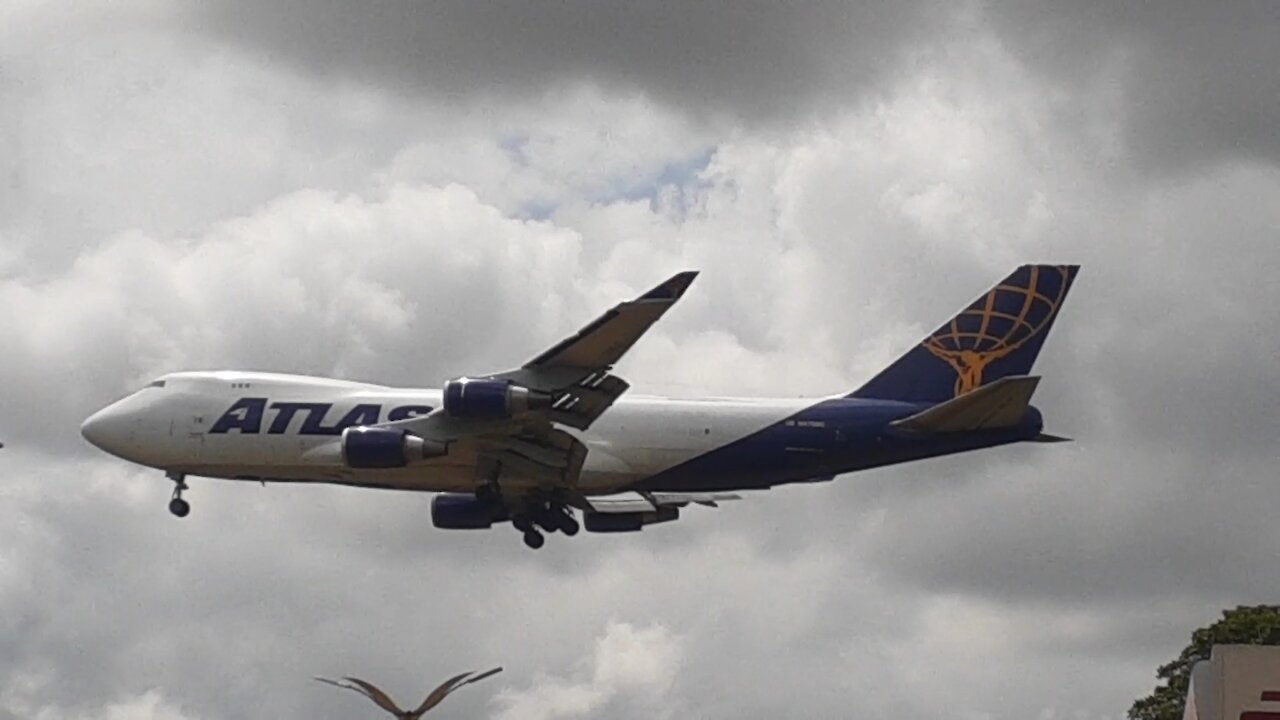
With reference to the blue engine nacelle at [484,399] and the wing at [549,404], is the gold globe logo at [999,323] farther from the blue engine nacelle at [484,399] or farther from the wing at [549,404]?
the blue engine nacelle at [484,399]

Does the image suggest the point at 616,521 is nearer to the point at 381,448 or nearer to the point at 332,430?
the point at 332,430

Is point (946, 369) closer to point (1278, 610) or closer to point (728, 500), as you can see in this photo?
point (728, 500)

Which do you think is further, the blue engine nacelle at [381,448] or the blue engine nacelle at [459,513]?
the blue engine nacelle at [459,513]

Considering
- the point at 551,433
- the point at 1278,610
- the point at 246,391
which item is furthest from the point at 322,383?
the point at 1278,610

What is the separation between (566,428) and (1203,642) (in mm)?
26078

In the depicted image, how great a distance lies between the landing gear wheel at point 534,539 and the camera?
77312 millimetres

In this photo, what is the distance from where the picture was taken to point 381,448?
71688 millimetres

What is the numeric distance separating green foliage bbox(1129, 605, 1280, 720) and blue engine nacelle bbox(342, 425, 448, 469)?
94.9 ft

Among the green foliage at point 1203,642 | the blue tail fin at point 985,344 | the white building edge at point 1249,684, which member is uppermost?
the blue tail fin at point 985,344

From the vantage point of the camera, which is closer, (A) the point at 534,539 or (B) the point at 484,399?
(B) the point at 484,399

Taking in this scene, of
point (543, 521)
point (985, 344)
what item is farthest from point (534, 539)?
point (985, 344)

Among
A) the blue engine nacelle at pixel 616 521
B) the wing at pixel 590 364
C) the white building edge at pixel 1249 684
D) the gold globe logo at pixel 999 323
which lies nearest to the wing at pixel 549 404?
the wing at pixel 590 364

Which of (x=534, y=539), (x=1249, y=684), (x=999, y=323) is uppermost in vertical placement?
(x=999, y=323)

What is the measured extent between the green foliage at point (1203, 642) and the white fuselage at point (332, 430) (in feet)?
67.0
